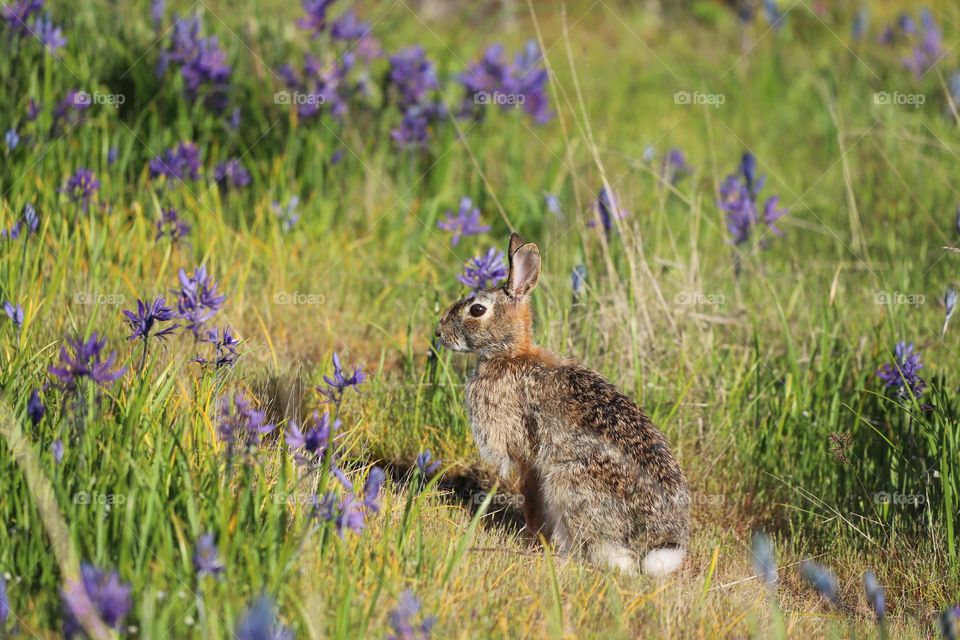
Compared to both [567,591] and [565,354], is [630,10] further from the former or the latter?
[567,591]

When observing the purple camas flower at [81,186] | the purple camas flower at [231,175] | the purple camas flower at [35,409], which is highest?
the purple camas flower at [231,175]

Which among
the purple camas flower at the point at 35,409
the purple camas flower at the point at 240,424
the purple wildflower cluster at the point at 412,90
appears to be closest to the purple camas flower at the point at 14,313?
the purple camas flower at the point at 35,409

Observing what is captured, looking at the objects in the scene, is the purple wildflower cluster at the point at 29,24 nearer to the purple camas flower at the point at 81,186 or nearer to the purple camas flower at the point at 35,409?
the purple camas flower at the point at 81,186

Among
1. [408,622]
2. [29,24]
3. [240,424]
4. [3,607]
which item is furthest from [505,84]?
[3,607]

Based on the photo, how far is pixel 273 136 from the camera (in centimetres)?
734

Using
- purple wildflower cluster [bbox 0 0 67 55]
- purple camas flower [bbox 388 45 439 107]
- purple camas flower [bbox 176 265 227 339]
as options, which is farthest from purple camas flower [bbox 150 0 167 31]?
purple camas flower [bbox 176 265 227 339]

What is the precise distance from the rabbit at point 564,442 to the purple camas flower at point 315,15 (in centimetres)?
309

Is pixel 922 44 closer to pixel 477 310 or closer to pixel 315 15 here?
pixel 315 15

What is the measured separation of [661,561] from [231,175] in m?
3.84

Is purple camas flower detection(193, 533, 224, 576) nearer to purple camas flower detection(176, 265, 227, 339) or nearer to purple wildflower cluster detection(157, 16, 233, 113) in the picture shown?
purple camas flower detection(176, 265, 227, 339)

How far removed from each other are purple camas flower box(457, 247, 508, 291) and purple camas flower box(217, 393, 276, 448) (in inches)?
51.8

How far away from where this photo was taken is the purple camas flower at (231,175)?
6648mm

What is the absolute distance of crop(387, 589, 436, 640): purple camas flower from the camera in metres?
3.15

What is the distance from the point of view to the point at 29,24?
655 cm
